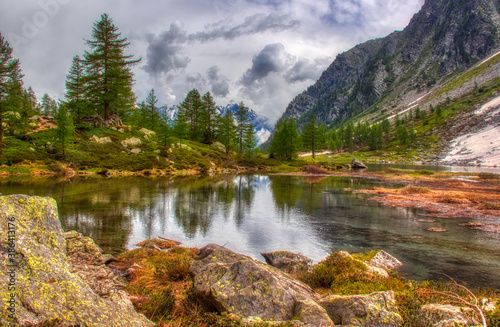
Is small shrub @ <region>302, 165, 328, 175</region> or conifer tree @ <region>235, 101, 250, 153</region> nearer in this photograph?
small shrub @ <region>302, 165, 328, 175</region>

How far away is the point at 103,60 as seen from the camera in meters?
→ 60.3

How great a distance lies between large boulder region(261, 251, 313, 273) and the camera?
10.9 metres

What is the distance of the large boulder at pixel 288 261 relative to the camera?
10.9 meters

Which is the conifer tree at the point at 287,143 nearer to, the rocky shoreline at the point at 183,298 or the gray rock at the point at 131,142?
the gray rock at the point at 131,142

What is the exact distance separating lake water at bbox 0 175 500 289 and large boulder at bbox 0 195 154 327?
8.88 m

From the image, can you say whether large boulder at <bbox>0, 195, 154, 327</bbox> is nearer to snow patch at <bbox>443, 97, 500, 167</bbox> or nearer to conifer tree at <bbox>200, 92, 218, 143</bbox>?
conifer tree at <bbox>200, 92, 218, 143</bbox>

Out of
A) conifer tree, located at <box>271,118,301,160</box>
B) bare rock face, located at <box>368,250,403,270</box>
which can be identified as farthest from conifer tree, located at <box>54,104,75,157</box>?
conifer tree, located at <box>271,118,301,160</box>

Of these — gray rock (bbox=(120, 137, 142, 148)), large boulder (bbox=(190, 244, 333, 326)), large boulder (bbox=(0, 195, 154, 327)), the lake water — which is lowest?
the lake water

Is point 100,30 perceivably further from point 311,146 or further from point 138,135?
point 311,146

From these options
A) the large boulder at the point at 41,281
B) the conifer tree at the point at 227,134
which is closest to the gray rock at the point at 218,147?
the conifer tree at the point at 227,134

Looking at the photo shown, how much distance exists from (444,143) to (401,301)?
590 ft

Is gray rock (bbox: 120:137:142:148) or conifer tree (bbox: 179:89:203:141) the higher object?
conifer tree (bbox: 179:89:203:141)

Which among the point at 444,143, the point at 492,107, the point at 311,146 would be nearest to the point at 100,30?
the point at 311,146

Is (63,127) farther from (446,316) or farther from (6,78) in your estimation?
(446,316)
